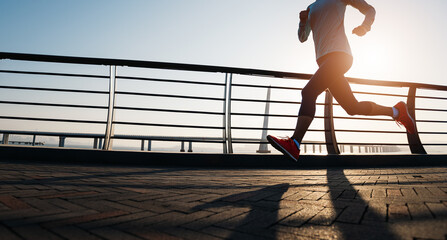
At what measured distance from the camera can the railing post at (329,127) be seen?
416cm

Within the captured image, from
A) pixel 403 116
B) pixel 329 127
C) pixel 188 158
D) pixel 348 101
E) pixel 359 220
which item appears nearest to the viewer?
pixel 359 220

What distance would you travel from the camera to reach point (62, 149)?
12.0 ft

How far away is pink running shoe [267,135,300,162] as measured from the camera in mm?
2492

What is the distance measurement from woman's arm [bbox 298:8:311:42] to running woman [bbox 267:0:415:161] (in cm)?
5

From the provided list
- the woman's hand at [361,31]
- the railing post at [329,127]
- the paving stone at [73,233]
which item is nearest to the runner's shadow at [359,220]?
the paving stone at [73,233]

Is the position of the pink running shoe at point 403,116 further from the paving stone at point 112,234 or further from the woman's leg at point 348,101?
the paving stone at point 112,234

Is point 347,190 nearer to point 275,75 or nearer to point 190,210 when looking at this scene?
point 190,210

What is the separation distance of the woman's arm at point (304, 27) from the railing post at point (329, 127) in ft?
4.78

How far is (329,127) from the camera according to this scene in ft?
13.7

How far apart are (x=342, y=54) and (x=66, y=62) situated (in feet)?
12.7

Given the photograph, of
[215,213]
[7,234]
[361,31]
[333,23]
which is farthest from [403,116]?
[7,234]

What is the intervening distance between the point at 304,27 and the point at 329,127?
1.88 m

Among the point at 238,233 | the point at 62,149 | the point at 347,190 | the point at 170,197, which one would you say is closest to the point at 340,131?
the point at 347,190

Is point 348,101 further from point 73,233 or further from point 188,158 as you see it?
point 73,233
